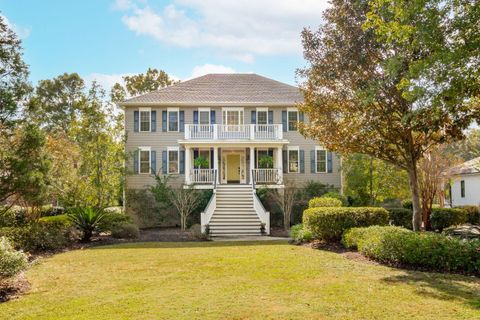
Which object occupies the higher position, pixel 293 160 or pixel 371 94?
pixel 371 94

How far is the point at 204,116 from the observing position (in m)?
24.4

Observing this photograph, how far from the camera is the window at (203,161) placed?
2341 cm

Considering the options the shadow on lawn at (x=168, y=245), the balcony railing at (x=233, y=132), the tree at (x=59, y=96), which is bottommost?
the shadow on lawn at (x=168, y=245)

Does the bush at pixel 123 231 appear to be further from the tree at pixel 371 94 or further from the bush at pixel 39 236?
the tree at pixel 371 94

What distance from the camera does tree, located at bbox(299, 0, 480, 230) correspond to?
9945 millimetres

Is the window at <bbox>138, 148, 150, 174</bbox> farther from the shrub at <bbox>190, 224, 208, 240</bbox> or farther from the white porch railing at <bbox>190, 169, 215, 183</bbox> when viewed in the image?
the shrub at <bbox>190, 224, 208, 240</bbox>

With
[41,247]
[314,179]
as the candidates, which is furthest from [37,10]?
[314,179]

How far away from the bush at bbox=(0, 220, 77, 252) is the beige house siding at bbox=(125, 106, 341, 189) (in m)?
9.23

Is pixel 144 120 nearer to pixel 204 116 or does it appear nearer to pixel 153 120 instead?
pixel 153 120

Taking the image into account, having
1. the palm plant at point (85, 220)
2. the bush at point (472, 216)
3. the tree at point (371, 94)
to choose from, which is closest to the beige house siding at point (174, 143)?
the bush at point (472, 216)

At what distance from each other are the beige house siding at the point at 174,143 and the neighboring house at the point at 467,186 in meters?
10.2

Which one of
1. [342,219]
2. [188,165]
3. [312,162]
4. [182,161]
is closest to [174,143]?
[182,161]

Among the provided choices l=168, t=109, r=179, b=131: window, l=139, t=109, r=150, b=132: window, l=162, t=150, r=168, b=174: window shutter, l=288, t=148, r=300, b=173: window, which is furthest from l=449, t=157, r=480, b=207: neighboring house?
l=139, t=109, r=150, b=132: window

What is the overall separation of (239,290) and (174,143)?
1784cm
